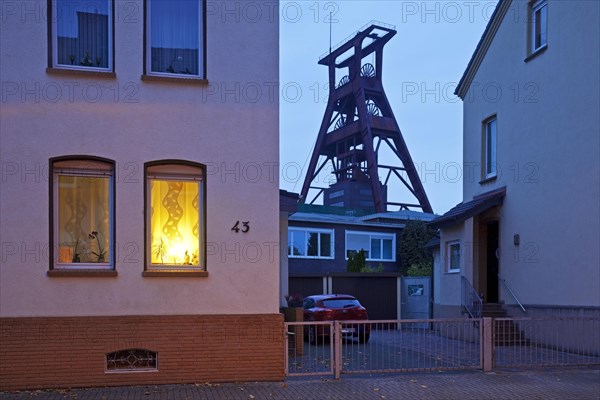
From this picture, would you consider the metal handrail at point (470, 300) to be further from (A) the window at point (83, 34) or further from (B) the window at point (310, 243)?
(B) the window at point (310, 243)

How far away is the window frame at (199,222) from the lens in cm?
1076

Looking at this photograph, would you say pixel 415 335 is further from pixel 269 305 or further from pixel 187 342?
pixel 187 342

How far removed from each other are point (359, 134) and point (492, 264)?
33.4m

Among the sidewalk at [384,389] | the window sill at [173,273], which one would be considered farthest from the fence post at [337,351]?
the window sill at [173,273]

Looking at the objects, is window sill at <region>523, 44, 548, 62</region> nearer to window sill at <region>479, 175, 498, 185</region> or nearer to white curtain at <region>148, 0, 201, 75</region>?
window sill at <region>479, 175, 498, 185</region>

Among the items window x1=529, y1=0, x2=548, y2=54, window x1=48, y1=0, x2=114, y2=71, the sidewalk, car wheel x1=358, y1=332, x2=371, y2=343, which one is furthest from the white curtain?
window x1=529, y1=0, x2=548, y2=54

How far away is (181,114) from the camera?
1097cm

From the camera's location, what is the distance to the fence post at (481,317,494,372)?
12.2 meters

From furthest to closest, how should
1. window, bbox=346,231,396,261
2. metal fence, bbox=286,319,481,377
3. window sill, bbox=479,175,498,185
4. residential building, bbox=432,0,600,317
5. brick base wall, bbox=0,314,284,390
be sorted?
window, bbox=346,231,396,261, window sill, bbox=479,175,498,185, residential building, bbox=432,0,600,317, metal fence, bbox=286,319,481,377, brick base wall, bbox=0,314,284,390

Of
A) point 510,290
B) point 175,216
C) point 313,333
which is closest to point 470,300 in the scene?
point 510,290

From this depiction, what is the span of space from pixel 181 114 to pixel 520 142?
10703 millimetres

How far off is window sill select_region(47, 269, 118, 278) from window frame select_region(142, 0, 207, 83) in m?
3.13

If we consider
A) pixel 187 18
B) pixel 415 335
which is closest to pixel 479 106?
pixel 415 335

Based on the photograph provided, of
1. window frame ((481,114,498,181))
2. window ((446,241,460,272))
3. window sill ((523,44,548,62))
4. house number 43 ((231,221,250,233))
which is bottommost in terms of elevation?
window ((446,241,460,272))
